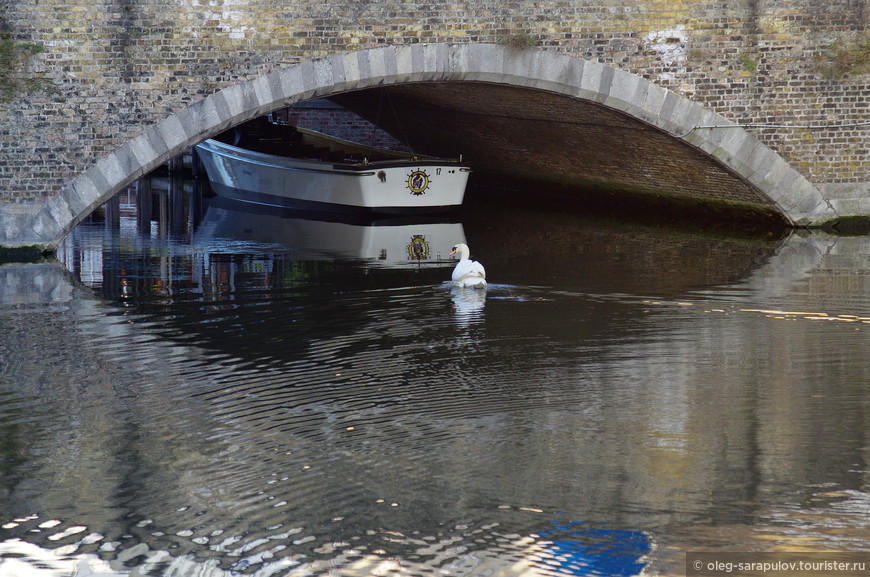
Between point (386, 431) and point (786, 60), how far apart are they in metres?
8.46

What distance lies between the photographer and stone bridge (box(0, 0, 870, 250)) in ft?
33.8

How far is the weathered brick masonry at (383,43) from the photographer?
33.7 feet

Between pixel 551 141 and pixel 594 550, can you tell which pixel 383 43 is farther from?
pixel 594 550

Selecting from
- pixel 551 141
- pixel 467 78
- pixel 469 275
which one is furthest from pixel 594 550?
pixel 551 141

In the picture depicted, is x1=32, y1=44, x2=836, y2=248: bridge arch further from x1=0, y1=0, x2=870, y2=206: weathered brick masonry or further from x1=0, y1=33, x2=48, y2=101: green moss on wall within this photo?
x1=0, y1=33, x2=48, y2=101: green moss on wall

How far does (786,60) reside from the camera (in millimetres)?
11797

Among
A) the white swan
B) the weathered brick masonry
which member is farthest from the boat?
the white swan

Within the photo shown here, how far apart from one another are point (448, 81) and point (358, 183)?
393 centimetres

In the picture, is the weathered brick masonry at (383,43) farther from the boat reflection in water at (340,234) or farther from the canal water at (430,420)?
the boat reflection in water at (340,234)

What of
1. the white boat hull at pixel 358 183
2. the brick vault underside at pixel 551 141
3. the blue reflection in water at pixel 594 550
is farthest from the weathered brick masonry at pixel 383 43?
the blue reflection in water at pixel 594 550

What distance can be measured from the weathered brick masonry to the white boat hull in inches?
159

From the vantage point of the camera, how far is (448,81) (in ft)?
37.0

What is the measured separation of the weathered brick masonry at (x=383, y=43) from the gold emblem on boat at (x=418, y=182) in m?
4.10

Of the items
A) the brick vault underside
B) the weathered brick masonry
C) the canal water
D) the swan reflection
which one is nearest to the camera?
the canal water
